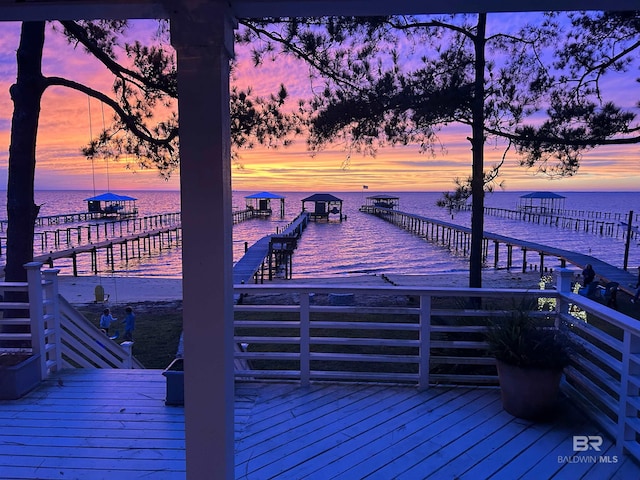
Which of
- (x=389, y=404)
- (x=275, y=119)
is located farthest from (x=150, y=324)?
(x=389, y=404)

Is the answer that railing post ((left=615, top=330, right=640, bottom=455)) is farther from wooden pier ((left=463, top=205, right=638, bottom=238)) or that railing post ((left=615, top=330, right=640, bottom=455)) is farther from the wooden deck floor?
wooden pier ((left=463, top=205, right=638, bottom=238))

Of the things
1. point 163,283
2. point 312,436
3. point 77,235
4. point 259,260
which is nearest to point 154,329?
point 312,436

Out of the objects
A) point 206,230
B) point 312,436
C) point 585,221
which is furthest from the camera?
point 585,221

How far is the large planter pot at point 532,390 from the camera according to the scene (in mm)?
2762

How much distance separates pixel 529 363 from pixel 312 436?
1.43 m

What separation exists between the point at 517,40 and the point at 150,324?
857 cm

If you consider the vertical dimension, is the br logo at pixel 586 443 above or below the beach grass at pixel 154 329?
above

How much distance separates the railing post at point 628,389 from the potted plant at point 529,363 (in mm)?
349

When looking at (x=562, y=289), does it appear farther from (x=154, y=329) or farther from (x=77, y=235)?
(x=77, y=235)

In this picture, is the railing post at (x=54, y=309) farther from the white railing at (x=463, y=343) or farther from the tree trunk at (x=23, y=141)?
the tree trunk at (x=23, y=141)

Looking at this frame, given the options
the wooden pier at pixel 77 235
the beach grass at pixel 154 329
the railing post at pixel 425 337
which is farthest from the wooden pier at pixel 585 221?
the wooden pier at pixel 77 235

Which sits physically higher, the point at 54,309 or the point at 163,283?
the point at 54,309

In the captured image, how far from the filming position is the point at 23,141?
5.20m

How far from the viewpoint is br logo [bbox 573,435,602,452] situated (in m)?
2.51
